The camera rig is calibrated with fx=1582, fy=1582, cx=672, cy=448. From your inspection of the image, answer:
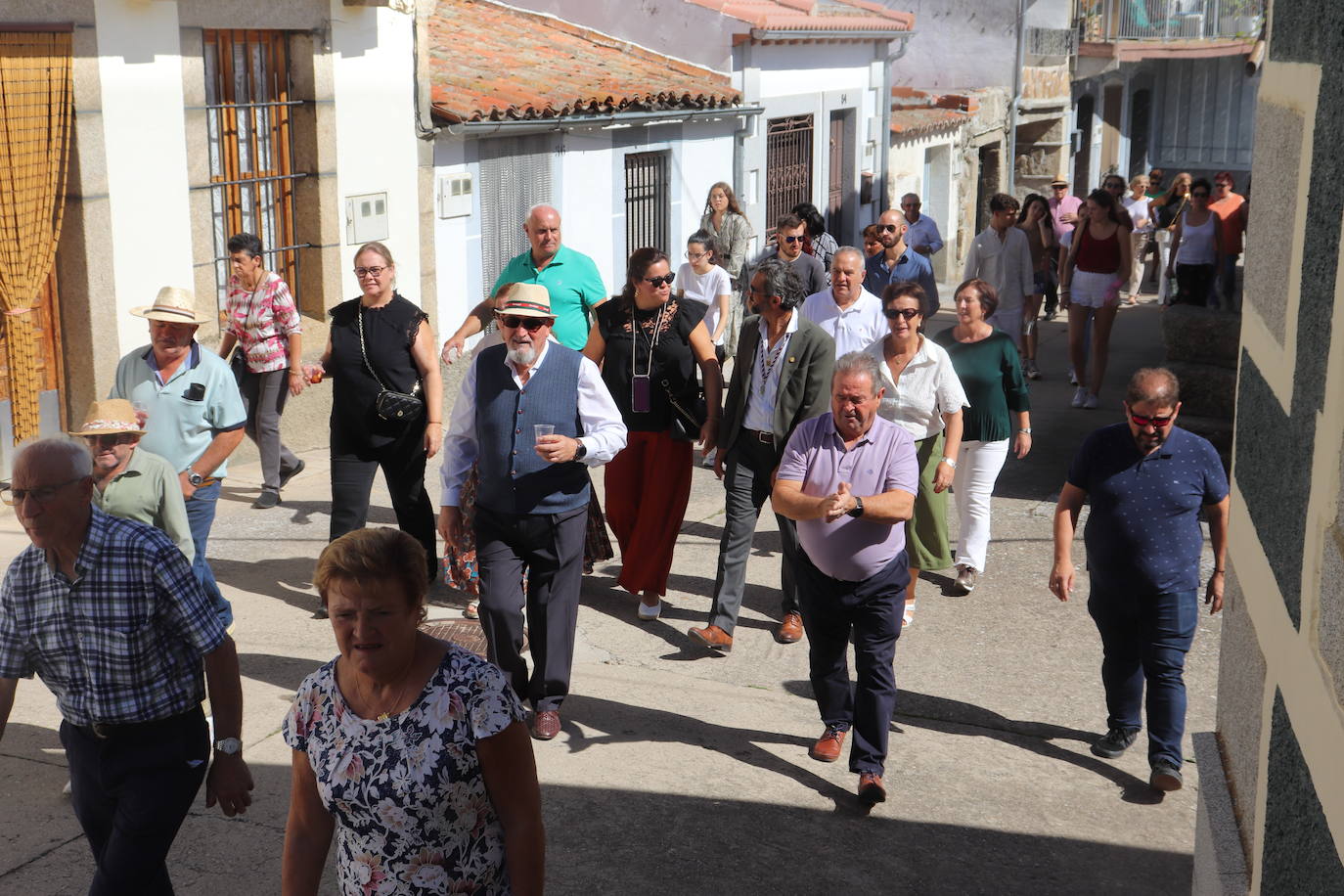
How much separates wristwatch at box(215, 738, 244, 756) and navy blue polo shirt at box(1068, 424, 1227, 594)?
315 centimetres

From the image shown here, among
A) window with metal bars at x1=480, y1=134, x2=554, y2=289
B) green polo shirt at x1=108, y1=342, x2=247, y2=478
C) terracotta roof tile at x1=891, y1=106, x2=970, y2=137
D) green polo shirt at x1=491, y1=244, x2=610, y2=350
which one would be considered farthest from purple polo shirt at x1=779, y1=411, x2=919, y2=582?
terracotta roof tile at x1=891, y1=106, x2=970, y2=137

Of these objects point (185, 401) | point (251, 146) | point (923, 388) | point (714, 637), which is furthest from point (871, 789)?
point (251, 146)

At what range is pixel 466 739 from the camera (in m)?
3.12

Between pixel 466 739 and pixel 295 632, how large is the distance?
432 cm

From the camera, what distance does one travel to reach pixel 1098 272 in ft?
42.4

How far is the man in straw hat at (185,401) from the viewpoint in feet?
19.5

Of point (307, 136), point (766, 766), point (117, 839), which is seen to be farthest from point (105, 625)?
point (307, 136)

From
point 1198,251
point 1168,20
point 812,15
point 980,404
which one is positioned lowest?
point 980,404

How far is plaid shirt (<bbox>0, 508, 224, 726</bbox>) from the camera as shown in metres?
3.82

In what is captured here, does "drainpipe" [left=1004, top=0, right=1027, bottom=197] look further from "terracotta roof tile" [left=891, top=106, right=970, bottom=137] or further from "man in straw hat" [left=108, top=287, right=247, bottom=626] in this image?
"man in straw hat" [left=108, top=287, right=247, bottom=626]

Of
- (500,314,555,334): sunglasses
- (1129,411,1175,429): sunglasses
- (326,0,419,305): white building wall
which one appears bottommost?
(1129,411,1175,429): sunglasses

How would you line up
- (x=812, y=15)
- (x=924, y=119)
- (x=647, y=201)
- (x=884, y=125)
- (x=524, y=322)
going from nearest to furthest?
(x=524, y=322) → (x=647, y=201) → (x=812, y=15) → (x=884, y=125) → (x=924, y=119)

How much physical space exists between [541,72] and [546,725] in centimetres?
962

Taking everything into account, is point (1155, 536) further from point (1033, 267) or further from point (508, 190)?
point (1033, 267)
